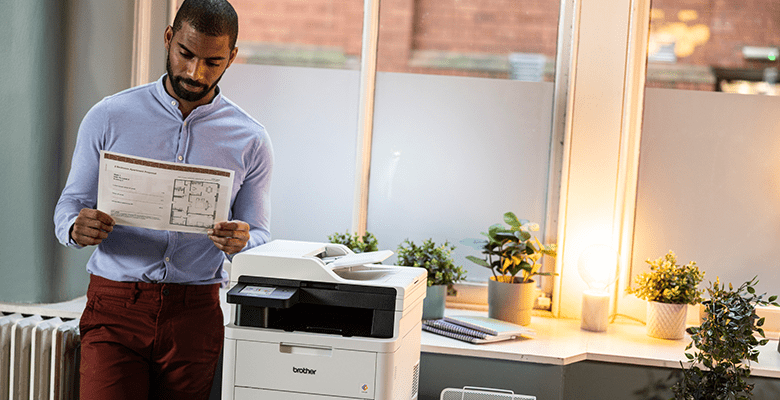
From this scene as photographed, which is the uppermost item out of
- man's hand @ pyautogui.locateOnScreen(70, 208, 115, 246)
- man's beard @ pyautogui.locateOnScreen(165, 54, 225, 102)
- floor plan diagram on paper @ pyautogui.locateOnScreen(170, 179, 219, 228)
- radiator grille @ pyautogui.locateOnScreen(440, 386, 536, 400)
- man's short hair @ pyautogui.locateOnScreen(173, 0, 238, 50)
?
man's short hair @ pyautogui.locateOnScreen(173, 0, 238, 50)

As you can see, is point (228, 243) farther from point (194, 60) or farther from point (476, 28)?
point (476, 28)

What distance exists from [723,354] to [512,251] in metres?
0.82

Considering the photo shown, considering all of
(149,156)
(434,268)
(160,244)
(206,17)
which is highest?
(206,17)

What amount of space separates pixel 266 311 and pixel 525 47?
5.63 feet

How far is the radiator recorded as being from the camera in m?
2.35

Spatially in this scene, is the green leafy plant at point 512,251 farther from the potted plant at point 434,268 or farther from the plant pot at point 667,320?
the plant pot at point 667,320

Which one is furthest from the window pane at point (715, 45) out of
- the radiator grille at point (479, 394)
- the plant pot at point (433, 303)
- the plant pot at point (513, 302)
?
the radiator grille at point (479, 394)

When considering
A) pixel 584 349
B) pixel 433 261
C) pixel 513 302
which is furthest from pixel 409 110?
pixel 584 349

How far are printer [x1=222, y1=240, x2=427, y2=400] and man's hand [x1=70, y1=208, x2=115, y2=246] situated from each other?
1.09 ft

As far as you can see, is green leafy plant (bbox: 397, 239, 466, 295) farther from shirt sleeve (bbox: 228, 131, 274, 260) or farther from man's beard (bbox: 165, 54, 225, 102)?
man's beard (bbox: 165, 54, 225, 102)

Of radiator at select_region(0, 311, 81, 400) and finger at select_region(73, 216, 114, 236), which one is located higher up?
finger at select_region(73, 216, 114, 236)

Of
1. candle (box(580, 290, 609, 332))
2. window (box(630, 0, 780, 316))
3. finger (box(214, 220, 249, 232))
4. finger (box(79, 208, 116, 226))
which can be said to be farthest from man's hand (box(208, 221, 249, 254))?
window (box(630, 0, 780, 316))

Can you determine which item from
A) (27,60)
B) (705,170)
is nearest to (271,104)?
(27,60)

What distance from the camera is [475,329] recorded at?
253cm
